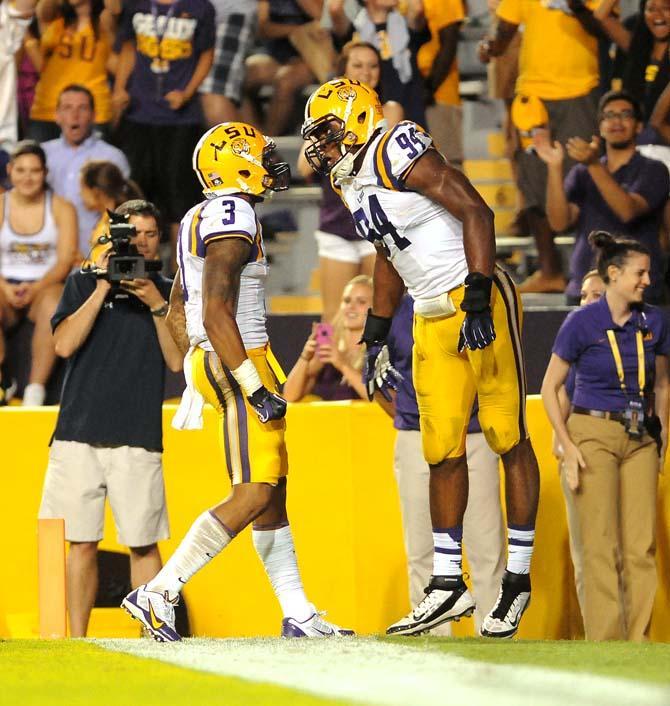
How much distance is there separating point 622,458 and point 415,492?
3.23 feet

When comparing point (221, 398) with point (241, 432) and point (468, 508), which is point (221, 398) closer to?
point (241, 432)

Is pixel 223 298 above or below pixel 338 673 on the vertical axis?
above

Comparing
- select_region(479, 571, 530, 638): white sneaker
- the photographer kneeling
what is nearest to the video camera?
the photographer kneeling

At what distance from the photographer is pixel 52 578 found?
22.0ft

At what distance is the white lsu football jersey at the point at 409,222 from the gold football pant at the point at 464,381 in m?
0.10

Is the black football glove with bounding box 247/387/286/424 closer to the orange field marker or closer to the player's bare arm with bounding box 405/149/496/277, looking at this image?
the player's bare arm with bounding box 405/149/496/277

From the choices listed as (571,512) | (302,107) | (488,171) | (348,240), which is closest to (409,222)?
(571,512)

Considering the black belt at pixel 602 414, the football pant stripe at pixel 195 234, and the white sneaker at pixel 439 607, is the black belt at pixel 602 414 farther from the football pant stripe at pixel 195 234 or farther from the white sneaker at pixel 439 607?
the football pant stripe at pixel 195 234

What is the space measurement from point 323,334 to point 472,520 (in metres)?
1.28

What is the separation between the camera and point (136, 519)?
755 centimetres

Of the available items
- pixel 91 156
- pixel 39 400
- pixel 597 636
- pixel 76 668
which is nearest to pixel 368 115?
pixel 76 668

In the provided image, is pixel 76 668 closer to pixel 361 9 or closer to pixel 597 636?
pixel 597 636

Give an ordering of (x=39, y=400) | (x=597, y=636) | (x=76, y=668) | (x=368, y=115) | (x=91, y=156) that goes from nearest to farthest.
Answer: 1. (x=76, y=668)
2. (x=368, y=115)
3. (x=597, y=636)
4. (x=39, y=400)
5. (x=91, y=156)

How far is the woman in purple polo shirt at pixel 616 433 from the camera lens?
7566 mm
